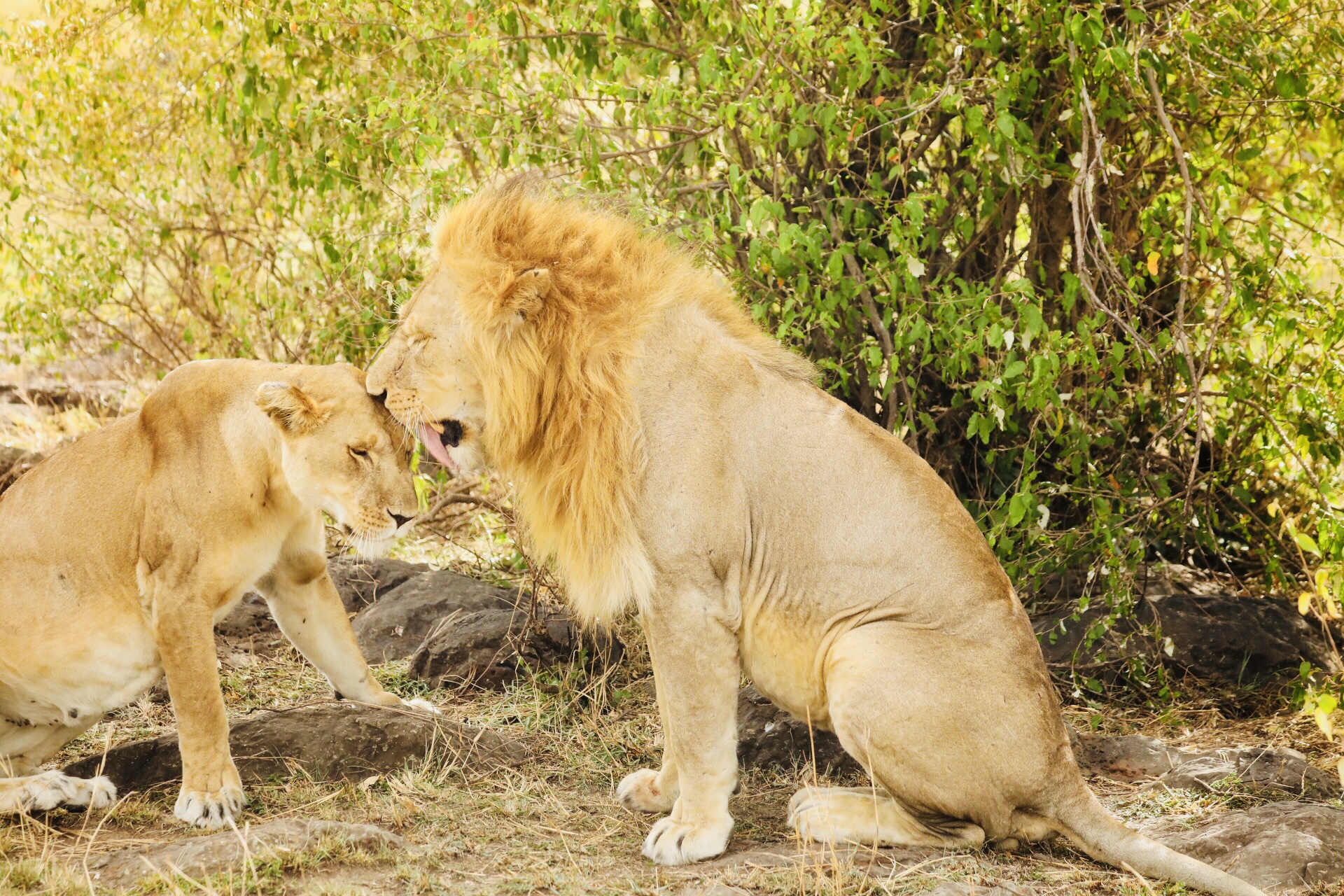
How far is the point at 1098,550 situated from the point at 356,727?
3.03m

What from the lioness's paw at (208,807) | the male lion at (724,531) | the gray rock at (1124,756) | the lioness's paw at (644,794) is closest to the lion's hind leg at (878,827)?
the male lion at (724,531)

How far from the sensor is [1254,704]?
5.19 m

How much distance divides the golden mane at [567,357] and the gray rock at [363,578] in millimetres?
2532

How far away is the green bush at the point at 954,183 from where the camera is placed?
465cm

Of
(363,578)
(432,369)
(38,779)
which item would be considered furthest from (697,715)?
(363,578)

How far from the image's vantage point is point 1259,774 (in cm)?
425

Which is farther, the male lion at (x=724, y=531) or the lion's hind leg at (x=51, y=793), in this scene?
the lion's hind leg at (x=51, y=793)

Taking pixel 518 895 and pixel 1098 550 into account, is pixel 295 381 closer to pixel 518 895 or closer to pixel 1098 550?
pixel 518 895

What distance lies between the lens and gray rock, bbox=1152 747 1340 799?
4.20m

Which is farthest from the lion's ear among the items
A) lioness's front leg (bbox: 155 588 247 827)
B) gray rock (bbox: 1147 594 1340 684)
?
gray rock (bbox: 1147 594 1340 684)

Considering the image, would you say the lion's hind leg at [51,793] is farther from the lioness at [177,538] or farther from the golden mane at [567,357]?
the golden mane at [567,357]

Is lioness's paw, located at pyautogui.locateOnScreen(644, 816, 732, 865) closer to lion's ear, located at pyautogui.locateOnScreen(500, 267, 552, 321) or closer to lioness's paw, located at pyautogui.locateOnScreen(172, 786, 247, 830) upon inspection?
lioness's paw, located at pyautogui.locateOnScreen(172, 786, 247, 830)

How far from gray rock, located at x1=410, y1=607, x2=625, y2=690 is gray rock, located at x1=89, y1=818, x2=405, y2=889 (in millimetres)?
1513

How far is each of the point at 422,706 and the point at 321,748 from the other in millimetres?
506
